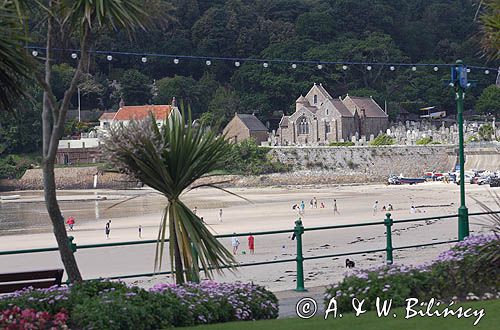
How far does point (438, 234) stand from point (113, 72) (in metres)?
63.9

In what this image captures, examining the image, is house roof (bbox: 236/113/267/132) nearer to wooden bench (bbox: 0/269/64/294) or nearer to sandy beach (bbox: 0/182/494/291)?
sandy beach (bbox: 0/182/494/291)

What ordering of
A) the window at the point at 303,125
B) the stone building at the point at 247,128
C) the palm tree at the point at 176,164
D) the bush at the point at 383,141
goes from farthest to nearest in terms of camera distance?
the window at the point at 303,125 < the stone building at the point at 247,128 < the bush at the point at 383,141 < the palm tree at the point at 176,164

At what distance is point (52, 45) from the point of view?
7422 millimetres

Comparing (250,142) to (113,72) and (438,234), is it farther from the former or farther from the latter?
(438,234)

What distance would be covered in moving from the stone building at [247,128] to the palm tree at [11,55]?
2629 inches

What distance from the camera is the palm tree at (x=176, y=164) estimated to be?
24.1 ft

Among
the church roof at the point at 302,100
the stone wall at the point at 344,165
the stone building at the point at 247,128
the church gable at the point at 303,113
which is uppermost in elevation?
the church roof at the point at 302,100

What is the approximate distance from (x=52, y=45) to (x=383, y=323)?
151 inches

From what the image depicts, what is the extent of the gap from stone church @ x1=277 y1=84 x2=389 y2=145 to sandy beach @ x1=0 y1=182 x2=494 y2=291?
20640 mm

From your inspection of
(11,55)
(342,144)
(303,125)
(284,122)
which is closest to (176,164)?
(11,55)

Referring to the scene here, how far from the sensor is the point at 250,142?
7019 cm

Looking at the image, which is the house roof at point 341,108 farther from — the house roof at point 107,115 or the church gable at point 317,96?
the house roof at point 107,115

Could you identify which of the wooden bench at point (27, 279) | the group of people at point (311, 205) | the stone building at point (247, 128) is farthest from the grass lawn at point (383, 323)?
the stone building at point (247, 128)

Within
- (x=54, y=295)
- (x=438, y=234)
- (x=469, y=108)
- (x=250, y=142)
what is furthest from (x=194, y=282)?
(x=469, y=108)
